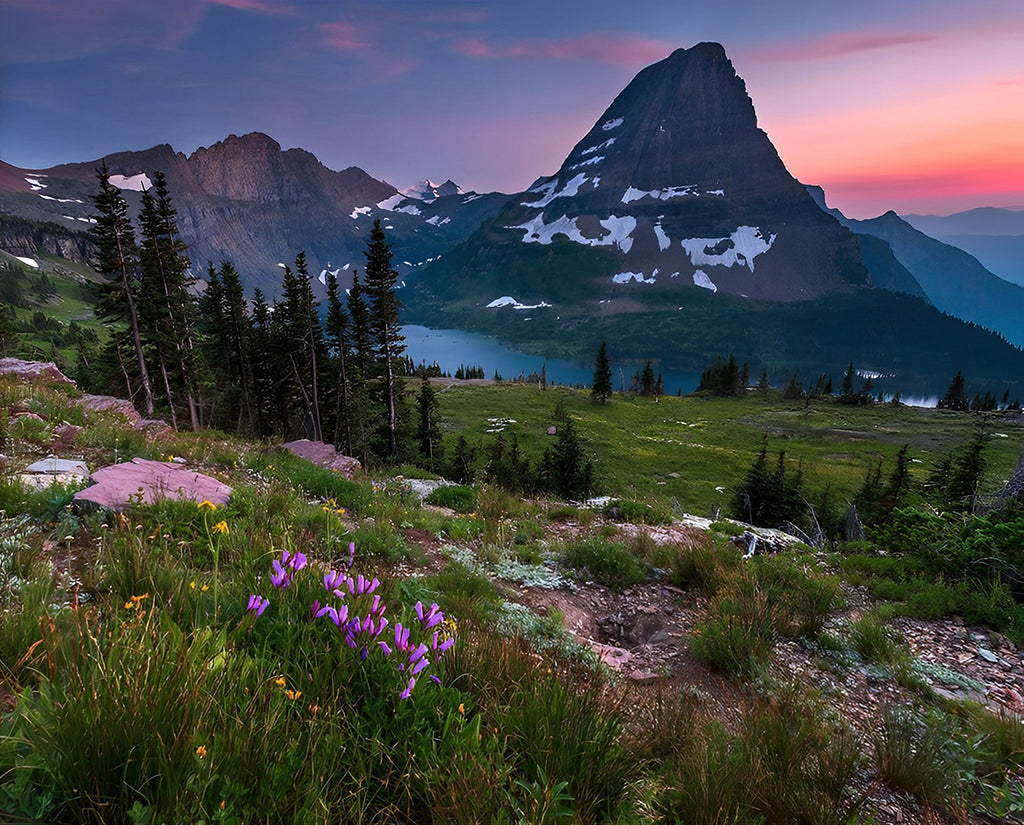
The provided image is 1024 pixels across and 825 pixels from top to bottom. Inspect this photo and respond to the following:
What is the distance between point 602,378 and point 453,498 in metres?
82.4

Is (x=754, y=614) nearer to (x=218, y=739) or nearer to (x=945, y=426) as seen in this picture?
(x=218, y=739)

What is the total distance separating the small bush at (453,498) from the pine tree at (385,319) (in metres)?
25.4

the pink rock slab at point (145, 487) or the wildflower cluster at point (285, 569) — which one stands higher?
the wildflower cluster at point (285, 569)

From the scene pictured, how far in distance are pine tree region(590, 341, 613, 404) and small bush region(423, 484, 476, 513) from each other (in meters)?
78.4

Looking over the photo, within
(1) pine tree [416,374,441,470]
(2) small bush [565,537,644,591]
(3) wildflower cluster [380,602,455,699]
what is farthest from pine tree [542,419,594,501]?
(3) wildflower cluster [380,602,455,699]

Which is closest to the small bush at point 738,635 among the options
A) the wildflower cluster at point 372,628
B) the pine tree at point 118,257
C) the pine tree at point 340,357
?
the wildflower cluster at point 372,628

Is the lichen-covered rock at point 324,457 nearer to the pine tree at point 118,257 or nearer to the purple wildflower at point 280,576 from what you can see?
the purple wildflower at point 280,576

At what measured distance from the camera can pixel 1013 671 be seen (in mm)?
5129

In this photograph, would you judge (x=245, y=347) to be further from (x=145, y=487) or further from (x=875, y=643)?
(x=875, y=643)

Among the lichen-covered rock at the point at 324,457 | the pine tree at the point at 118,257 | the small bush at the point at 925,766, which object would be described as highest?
the pine tree at the point at 118,257

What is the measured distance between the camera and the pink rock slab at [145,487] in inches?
176

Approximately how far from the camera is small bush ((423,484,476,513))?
11034 millimetres

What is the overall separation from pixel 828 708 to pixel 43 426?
11.5 meters

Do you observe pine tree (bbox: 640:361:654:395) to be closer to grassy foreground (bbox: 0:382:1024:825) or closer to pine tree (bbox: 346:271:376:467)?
pine tree (bbox: 346:271:376:467)
